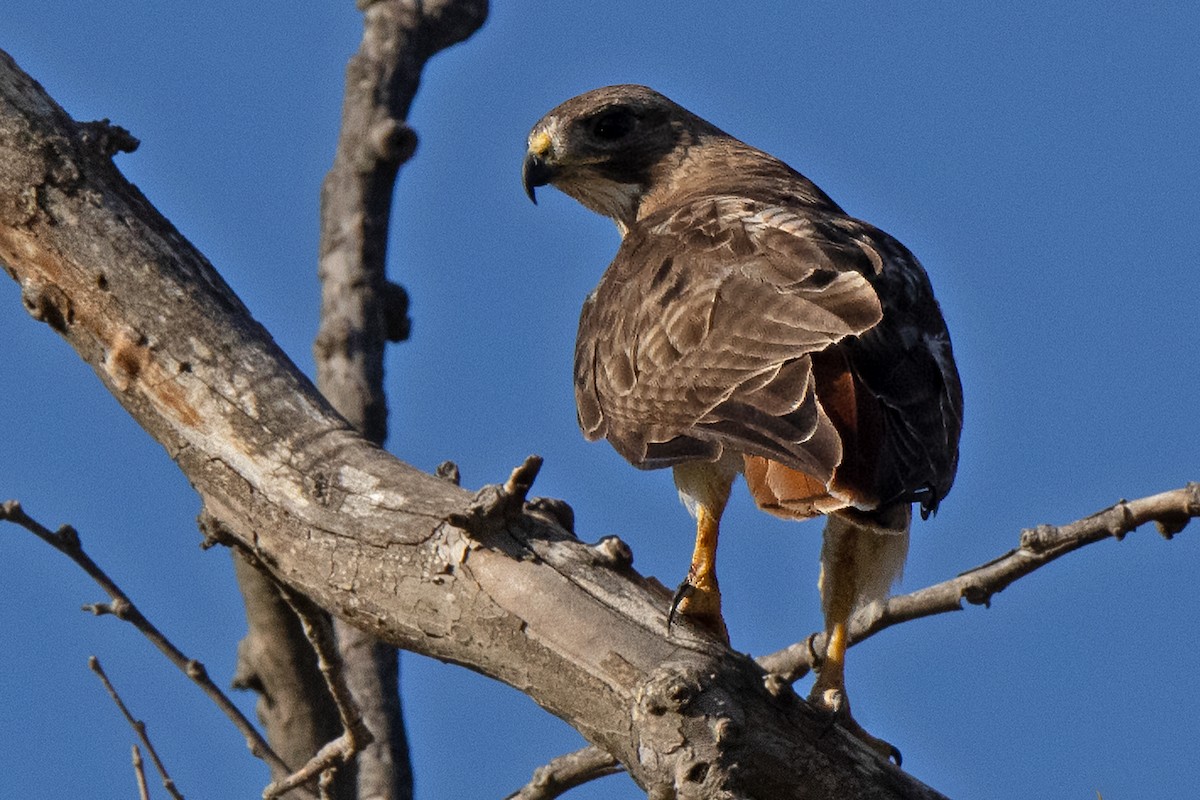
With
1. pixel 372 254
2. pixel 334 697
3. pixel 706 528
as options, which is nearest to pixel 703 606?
pixel 706 528

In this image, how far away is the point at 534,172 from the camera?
262 inches

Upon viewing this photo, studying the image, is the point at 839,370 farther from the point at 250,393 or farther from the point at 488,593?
the point at 250,393

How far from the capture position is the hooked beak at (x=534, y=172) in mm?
6641

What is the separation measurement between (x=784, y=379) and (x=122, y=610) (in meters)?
1.73

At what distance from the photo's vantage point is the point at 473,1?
7789 millimetres

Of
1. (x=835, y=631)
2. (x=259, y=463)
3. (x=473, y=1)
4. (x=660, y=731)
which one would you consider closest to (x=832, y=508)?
(x=660, y=731)

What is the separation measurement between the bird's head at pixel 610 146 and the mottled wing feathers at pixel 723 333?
120 centimetres

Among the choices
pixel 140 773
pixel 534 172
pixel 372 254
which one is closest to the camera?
pixel 140 773

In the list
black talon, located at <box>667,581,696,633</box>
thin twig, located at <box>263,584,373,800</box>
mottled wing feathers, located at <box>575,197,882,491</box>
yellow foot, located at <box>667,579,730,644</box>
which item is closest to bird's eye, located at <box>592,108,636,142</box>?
mottled wing feathers, located at <box>575,197,882,491</box>

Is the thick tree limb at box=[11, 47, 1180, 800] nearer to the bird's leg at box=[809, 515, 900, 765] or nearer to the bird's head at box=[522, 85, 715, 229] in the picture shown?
the bird's leg at box=[809, 515, 900, 765]

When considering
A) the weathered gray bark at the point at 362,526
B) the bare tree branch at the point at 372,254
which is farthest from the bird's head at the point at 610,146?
the weathered gray bark at the point at 362,526

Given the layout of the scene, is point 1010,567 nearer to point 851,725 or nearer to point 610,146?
point 851,725

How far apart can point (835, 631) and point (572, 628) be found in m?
1.29

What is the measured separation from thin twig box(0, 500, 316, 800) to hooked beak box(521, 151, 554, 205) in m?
2.62
